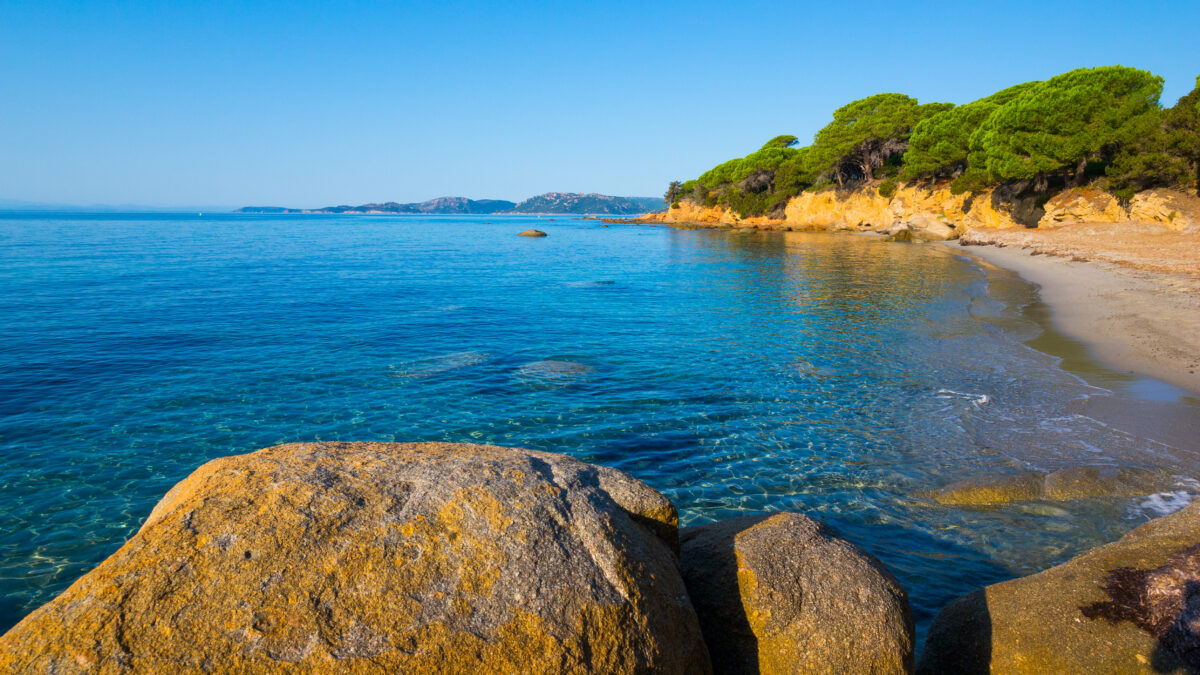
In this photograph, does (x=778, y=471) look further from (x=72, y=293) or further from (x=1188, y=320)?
(x=72, y=293)

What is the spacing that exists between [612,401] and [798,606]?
9920 mm

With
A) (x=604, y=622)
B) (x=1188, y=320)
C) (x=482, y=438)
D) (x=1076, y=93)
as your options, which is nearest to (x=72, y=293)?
(x=482, y=438)

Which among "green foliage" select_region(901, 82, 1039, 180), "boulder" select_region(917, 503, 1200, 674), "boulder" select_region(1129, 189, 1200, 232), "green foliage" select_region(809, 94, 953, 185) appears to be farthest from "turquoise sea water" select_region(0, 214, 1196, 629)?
"green foliage" select_region(809, 94, 953, 185)

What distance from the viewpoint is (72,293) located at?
2880 centimetres

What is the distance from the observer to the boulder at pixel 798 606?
4.29 meters

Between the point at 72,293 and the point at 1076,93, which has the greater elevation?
the point at 1076,93

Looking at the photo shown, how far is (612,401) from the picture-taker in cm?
1434

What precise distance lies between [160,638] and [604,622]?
2442 millimetres

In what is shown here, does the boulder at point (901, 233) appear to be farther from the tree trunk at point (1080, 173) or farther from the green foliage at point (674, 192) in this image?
the green foliage at point (674, 192)

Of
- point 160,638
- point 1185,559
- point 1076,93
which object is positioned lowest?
point 1185,559

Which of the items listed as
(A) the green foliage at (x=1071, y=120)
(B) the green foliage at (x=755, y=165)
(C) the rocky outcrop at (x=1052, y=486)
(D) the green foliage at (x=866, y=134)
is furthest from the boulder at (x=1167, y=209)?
(B) the green foliage at (x=755, y=165)

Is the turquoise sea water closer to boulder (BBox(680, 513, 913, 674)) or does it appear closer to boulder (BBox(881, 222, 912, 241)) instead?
boulder (BBox(680, 513, 913, 674))

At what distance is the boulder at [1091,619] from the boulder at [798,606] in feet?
2.96

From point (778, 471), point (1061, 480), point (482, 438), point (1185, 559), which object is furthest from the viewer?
point (482, 438)
